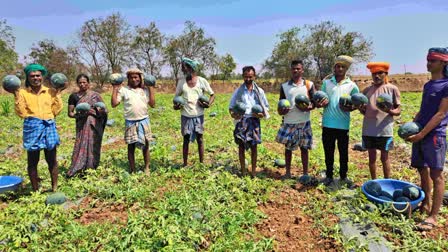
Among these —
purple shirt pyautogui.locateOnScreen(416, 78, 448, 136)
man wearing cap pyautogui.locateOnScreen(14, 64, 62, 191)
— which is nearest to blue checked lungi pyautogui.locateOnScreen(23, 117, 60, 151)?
man wearing cap pyautogui.locateOnScreen(14, 64, 62, 191)

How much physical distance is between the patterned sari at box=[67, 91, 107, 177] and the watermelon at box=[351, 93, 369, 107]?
3874 millimetres

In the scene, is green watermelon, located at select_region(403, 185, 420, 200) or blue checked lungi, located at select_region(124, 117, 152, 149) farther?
blue checked lungi, located at select_region(124, 117, 152, 149)

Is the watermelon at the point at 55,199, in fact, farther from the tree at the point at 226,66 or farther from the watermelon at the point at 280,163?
the tree at the point at 226,66

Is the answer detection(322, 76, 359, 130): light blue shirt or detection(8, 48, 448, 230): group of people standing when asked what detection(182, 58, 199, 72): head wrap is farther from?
detection(322, 76, 359, 130): light blue shirt

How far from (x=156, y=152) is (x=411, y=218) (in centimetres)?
465

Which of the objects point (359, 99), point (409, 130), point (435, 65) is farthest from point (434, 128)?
point (359, 99)

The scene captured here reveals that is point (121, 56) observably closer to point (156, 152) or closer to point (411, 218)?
point (156, 152)

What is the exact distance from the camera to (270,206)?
4477mm

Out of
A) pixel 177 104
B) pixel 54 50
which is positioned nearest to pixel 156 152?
pixel 177 104

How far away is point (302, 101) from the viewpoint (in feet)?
15.8

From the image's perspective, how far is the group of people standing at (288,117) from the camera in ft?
12.3

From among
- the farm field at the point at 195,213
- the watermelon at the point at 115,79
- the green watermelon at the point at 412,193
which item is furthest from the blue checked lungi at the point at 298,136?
the watermelon at the point at 115,79

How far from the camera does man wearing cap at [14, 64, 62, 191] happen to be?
4.53 m

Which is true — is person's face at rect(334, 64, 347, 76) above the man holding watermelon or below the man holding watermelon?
above
